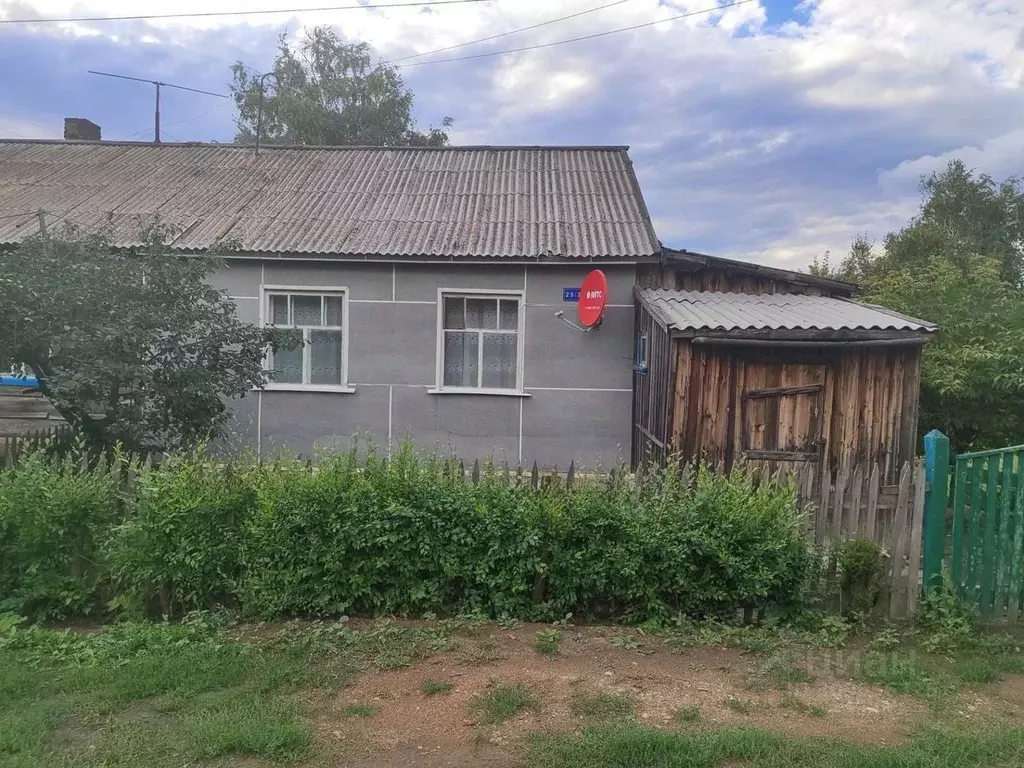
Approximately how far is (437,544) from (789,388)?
492 centimetres

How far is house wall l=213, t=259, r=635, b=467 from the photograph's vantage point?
10320 mm

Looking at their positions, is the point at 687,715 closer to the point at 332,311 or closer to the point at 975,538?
the point at 975,538

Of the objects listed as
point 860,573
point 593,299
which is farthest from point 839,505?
point 593,299

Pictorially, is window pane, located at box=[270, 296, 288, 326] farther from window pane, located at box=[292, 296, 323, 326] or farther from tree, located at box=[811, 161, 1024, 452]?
tree, located at box=[811, 161, 1024, 452]

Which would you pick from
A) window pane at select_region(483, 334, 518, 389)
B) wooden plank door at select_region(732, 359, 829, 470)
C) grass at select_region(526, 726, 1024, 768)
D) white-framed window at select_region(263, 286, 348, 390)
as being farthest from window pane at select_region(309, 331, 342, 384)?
grass at select_region(526, 726, 1024, 768)

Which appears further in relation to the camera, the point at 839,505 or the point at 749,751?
the point at 839,505

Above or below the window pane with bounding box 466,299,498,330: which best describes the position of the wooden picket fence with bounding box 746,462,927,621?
below

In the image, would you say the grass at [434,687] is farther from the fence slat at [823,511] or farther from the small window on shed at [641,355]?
the small window on shed at [641,355]

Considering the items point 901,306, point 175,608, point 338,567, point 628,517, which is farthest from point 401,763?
point 901,306

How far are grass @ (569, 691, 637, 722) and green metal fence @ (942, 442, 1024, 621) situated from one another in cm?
262

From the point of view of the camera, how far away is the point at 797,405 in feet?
26.9

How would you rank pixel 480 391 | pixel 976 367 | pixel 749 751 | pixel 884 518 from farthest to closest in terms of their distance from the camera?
pixel 480 391 → pixel 976 367 → pixel 884 518 → pixel 749 751

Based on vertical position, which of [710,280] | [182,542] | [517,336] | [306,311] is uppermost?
[710,280]

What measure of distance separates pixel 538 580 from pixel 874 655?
2047 mm
